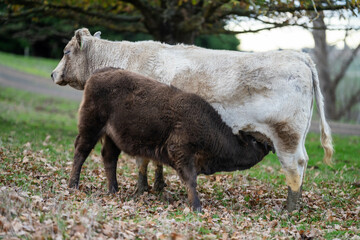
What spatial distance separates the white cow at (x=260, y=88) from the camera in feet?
23.6

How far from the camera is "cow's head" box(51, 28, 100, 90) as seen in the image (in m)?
9.12

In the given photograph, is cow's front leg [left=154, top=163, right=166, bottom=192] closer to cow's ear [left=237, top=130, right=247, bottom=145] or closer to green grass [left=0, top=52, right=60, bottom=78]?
cow's ear [left=237, top=130, right=247, bottom=145]

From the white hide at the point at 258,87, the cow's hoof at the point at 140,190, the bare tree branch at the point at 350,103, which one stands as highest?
the white hide at the point at 258,87

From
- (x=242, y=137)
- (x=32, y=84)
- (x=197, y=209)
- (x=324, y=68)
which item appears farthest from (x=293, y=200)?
(x=32, y=84)

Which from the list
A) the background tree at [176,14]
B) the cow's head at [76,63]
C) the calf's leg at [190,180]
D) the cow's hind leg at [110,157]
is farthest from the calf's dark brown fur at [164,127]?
the background tree at [176,14]

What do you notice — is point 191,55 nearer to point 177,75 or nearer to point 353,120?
point 177,75

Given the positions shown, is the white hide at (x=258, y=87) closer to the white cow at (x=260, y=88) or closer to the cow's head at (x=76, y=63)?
the white cow at (x=260, y=88)

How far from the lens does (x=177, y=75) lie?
803 cm

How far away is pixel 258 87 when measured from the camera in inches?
289

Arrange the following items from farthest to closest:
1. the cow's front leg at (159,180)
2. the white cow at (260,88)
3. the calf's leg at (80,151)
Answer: the cow's front leg at (159,180) < the calf's leg at (80,151) < the white cow at (260,88)

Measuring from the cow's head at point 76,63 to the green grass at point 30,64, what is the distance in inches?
970

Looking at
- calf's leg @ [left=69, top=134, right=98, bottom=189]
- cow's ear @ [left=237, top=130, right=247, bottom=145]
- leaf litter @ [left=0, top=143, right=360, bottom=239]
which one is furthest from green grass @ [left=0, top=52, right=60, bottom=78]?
A: cow's ear @ [left=237, top=130, right=247, bottom=145]

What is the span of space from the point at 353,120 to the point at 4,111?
1827 centimetres

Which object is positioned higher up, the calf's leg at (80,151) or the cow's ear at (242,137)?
the cow's ear at (242,137)
